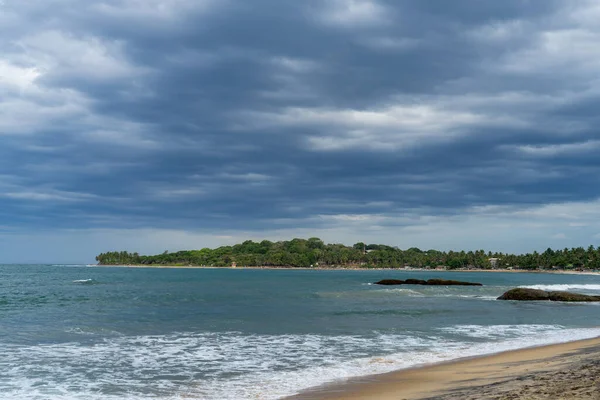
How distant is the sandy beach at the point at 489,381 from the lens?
10727mm

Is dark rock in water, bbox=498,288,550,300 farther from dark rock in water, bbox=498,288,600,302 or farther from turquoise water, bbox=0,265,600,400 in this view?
turquoise water, bbox=0,265,600,400

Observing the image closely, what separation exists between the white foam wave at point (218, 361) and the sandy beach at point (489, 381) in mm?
1085

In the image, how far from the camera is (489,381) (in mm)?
13219

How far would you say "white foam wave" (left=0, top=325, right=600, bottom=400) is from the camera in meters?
13.7

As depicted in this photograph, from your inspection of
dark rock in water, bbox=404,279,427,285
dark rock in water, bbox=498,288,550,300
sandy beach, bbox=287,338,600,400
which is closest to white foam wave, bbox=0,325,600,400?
sandy beach, bbox=287,338,600,400

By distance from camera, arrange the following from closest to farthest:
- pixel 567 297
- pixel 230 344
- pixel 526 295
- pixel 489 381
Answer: pixel 489 381, pixel 230 344, pixel 567 297, pixel 526 295

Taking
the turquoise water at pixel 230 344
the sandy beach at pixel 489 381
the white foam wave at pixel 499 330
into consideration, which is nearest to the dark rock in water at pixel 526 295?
the turquoise water at pixel 230 344

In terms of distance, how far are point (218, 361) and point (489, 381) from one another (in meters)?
9.08

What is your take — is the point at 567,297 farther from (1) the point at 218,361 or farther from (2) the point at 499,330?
(1) the point at 218,361

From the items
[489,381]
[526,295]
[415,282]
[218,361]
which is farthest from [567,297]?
[415,282]

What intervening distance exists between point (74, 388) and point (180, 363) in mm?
4071

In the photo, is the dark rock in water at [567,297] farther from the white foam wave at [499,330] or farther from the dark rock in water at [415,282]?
the dark rock in water at [415,282]

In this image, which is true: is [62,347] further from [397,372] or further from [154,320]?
[397,372]

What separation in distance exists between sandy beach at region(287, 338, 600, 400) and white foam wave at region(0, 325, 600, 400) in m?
1.09
